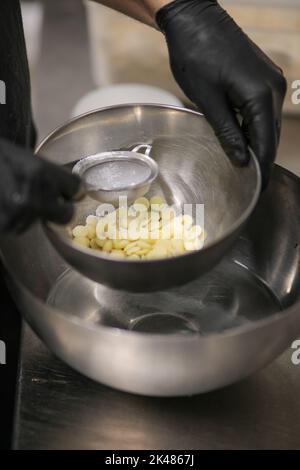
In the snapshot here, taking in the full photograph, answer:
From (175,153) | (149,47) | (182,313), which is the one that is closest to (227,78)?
(175,153)

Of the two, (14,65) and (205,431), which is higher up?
(14,65)

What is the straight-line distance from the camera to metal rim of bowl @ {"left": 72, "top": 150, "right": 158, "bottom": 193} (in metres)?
0.81

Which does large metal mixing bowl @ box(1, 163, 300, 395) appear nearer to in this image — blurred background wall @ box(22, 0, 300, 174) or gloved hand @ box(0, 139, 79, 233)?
gloved hand @ box(0, 139, 79, 233)

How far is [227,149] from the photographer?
0.79m

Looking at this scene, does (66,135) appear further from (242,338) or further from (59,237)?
(242,338)

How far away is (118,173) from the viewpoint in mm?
835

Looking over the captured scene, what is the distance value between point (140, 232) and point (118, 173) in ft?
0.28

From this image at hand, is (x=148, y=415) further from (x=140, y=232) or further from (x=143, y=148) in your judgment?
(x=143, y=148)

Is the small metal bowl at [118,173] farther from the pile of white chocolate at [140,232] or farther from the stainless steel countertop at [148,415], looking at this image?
the stainless steel countertop at [148,415]

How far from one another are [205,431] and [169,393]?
0.26 ft

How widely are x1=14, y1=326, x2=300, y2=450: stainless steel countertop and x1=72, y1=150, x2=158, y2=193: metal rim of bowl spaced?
0.24 m

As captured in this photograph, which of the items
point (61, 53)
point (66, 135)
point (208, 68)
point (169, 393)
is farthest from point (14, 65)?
point (61, 53)

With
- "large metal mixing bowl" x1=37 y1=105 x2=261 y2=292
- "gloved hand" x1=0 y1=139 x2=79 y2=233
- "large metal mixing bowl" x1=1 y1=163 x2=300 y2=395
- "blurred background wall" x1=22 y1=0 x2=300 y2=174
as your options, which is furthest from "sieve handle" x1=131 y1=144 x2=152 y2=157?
"blurred background wall" x1=22 y1=0 x2=300 y2=174

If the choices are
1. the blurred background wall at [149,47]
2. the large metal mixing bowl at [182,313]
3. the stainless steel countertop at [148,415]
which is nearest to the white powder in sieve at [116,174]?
the large metal mixing bowl at [182,313]
